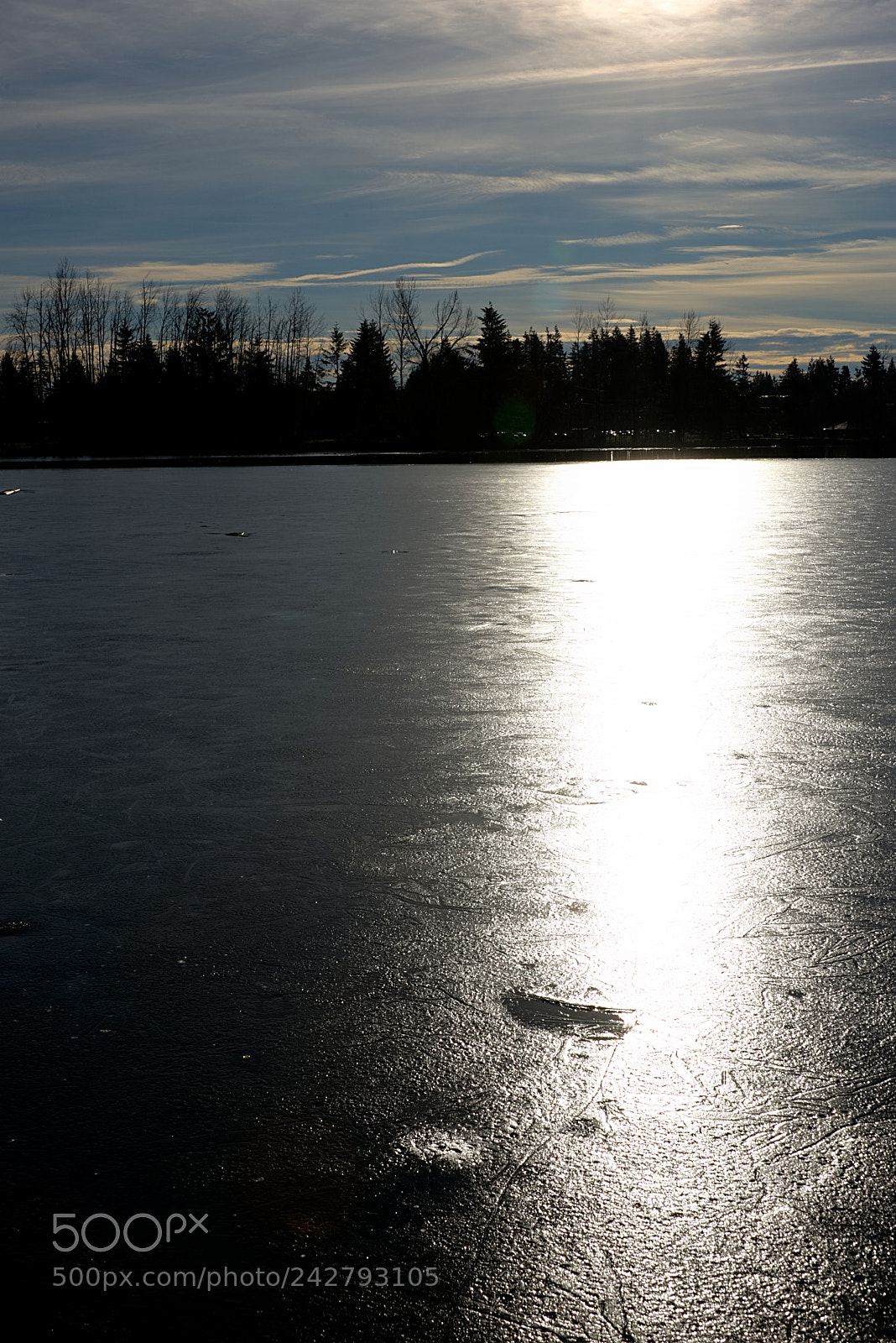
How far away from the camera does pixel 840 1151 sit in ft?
7.97

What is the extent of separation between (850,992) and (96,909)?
7.41 feet

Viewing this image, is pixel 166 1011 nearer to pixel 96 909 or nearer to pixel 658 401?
pixel 96 909

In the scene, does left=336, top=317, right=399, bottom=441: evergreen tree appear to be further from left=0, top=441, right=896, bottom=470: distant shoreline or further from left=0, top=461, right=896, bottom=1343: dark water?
left=0, top=461, right=896, bottom=1343: dark water

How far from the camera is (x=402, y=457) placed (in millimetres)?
64562

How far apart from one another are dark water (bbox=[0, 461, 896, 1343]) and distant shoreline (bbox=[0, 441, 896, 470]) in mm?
50354

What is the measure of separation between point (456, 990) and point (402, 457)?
206 feet

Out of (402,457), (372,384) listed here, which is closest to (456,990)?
(402,457)

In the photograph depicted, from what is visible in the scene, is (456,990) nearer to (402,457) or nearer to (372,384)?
(402,457)

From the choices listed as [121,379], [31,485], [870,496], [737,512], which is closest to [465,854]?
[737,512]

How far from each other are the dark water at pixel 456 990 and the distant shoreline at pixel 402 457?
50.4 metres

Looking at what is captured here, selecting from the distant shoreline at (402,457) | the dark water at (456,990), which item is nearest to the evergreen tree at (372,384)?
the distant shoreline at (402,457)

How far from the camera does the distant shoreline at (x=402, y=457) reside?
59188 millimetres

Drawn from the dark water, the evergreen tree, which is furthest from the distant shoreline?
the dark water

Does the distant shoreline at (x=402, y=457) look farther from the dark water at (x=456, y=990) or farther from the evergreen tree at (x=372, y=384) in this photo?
the dark water at (x=456, y=990)
